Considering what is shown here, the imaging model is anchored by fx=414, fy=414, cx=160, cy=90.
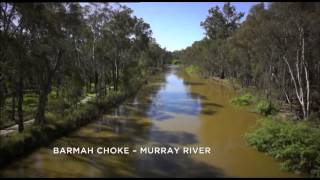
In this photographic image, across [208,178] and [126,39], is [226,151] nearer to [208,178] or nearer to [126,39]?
[208,178]

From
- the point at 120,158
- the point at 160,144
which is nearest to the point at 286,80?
the point at 160,144

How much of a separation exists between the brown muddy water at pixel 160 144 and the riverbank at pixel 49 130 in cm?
40

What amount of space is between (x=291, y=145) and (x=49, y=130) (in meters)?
12.1

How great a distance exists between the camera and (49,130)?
858 inches

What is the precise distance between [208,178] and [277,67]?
24.2 m

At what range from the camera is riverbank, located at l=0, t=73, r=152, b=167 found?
17.6 metres

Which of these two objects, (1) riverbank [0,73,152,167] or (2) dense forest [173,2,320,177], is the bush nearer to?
(2) dense forest [173,2,320,177]

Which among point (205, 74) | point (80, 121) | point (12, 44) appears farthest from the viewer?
point (205, 74)

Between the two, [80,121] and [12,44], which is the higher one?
[12,44]

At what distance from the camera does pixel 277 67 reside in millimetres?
37719

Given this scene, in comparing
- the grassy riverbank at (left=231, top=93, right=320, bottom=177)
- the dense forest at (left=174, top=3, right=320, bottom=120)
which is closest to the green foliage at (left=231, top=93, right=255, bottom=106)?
the dense forest at (left=174, top=3, right=320, bottom=120)

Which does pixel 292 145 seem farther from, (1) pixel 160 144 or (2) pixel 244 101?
(2) pixel 244 101

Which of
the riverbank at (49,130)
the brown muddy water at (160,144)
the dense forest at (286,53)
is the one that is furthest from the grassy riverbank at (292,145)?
the riverbank at (49,130)

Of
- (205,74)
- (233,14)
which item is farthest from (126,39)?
(205,74)
